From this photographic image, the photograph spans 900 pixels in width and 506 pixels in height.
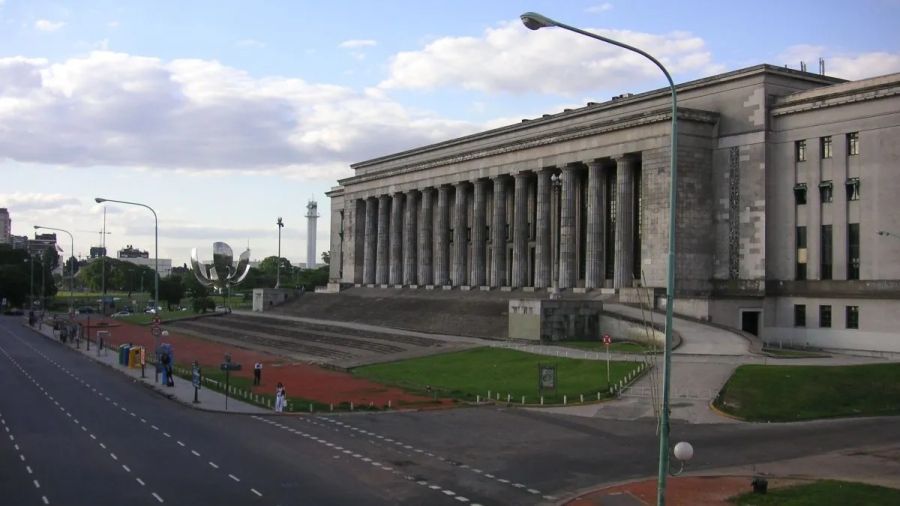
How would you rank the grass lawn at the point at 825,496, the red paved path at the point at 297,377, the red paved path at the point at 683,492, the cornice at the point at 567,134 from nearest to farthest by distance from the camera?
the grass lawn at the point at 825,496
the red paved path at the point at 683,492
the red paved path at the point at 297,377
the cornice at the point at 567,134

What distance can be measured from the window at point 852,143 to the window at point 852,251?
5.09 m

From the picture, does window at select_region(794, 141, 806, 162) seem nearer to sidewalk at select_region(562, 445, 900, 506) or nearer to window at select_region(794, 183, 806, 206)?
window at select_region(794, 183, 806, 206)

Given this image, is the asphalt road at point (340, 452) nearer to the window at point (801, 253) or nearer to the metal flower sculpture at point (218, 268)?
the metal flower sculpture at point (218, 268)

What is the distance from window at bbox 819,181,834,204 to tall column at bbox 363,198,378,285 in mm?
65297

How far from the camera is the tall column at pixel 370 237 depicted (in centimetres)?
11625

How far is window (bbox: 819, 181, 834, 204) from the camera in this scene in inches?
2431

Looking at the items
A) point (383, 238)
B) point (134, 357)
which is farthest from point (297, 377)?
point (383, 238)

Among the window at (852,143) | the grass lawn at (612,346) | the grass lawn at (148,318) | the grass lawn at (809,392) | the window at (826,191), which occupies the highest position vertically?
the window at (852,143)

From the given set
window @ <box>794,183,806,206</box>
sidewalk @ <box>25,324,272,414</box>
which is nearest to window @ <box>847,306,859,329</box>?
window @ <box>794,183,806,206</box>

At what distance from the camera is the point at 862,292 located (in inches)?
2325

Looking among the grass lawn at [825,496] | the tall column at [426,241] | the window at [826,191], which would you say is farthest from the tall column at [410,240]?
the grass lawn at [825,496]

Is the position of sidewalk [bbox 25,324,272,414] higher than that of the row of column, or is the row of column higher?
the row of column

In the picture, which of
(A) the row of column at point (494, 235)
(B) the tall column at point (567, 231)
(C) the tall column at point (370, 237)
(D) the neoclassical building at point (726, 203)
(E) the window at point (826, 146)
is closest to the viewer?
(D) the neoclassical building at point (726, 203)

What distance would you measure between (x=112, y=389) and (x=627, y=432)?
31.4 meters
